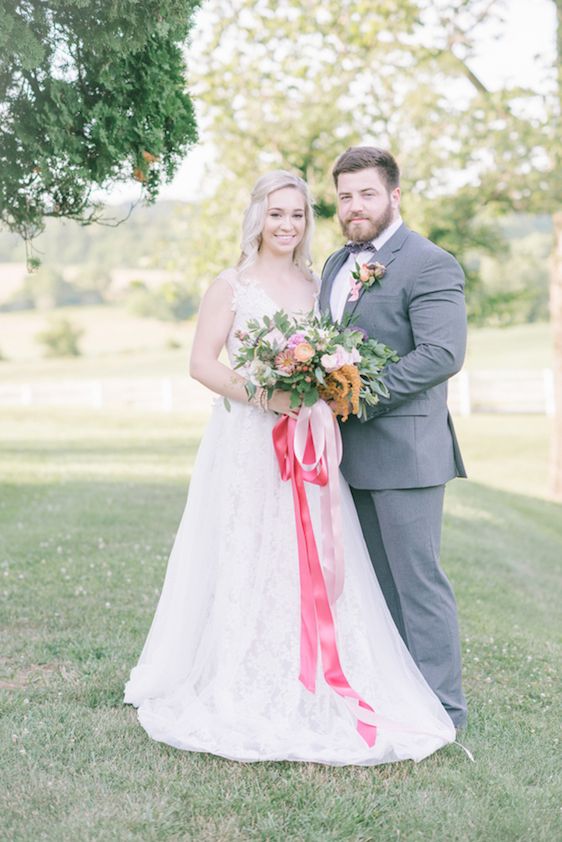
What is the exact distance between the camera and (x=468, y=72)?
53.8 feet

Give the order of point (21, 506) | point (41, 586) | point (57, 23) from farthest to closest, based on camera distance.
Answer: point (21, 506)
point (41, 586)
point (57, 23)

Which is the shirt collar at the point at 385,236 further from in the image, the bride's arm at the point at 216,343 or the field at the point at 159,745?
the field at the point at 159,745

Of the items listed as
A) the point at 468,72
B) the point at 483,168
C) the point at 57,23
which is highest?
the point at 468,72

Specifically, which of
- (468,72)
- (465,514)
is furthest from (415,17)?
A: (465,514)

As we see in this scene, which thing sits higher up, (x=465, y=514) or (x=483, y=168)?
(x=483, y=168)

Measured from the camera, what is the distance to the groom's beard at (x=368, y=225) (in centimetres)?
456

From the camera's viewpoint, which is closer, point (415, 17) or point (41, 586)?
point (41, 586)

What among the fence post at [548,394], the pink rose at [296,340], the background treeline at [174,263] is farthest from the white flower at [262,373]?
the fence post at [548,394]

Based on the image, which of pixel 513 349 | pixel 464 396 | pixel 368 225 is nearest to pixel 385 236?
pixel 368 225

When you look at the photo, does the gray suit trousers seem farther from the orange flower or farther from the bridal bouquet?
the orange flower

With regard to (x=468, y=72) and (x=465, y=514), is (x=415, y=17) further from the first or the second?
(x=465, y=514)

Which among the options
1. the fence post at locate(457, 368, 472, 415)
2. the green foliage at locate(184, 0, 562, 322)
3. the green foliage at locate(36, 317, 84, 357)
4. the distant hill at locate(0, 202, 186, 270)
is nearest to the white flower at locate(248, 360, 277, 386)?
the green foliage at locate(184, 0, 562, 322)

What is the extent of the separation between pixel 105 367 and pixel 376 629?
50.0 meters

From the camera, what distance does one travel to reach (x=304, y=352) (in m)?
4.04
